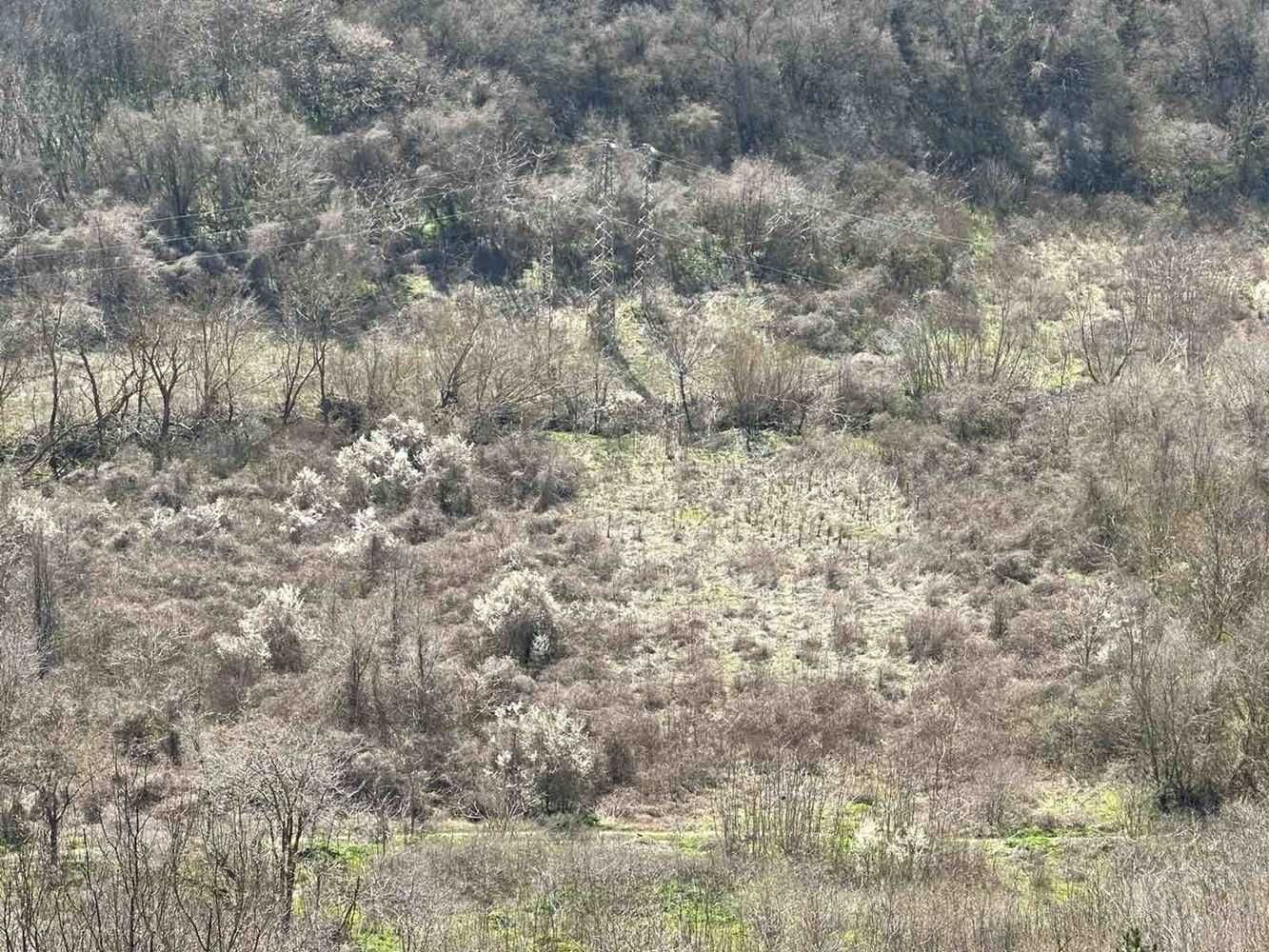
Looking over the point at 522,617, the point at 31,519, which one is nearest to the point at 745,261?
the point at 522,617

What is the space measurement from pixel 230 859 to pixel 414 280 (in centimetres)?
2499

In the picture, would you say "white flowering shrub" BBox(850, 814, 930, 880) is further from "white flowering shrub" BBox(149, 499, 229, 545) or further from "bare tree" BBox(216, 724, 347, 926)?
"white flowering shrub" BBox(149, 499, 229, 545)

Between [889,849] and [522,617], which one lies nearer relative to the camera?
[889,849]

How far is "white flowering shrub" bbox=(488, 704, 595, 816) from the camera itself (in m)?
17.2

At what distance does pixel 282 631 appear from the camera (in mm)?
20672

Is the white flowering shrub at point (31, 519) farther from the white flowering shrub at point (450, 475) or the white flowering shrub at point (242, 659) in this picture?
the white flowering shrub at point (450, 475)

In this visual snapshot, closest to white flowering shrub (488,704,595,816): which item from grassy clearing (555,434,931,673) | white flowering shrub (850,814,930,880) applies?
white flowering shrub (850,814,930,880)

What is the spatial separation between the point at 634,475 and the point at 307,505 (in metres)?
6.89

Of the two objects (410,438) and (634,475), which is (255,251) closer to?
(410,438)

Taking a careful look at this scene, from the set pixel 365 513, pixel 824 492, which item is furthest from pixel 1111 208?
pixel 365 513

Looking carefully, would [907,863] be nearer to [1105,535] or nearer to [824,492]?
[1105,535]

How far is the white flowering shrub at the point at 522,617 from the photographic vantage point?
21.0m

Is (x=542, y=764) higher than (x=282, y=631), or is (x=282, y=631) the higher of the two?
(x=282, y=631)

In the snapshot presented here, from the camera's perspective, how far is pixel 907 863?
14.5 metres
